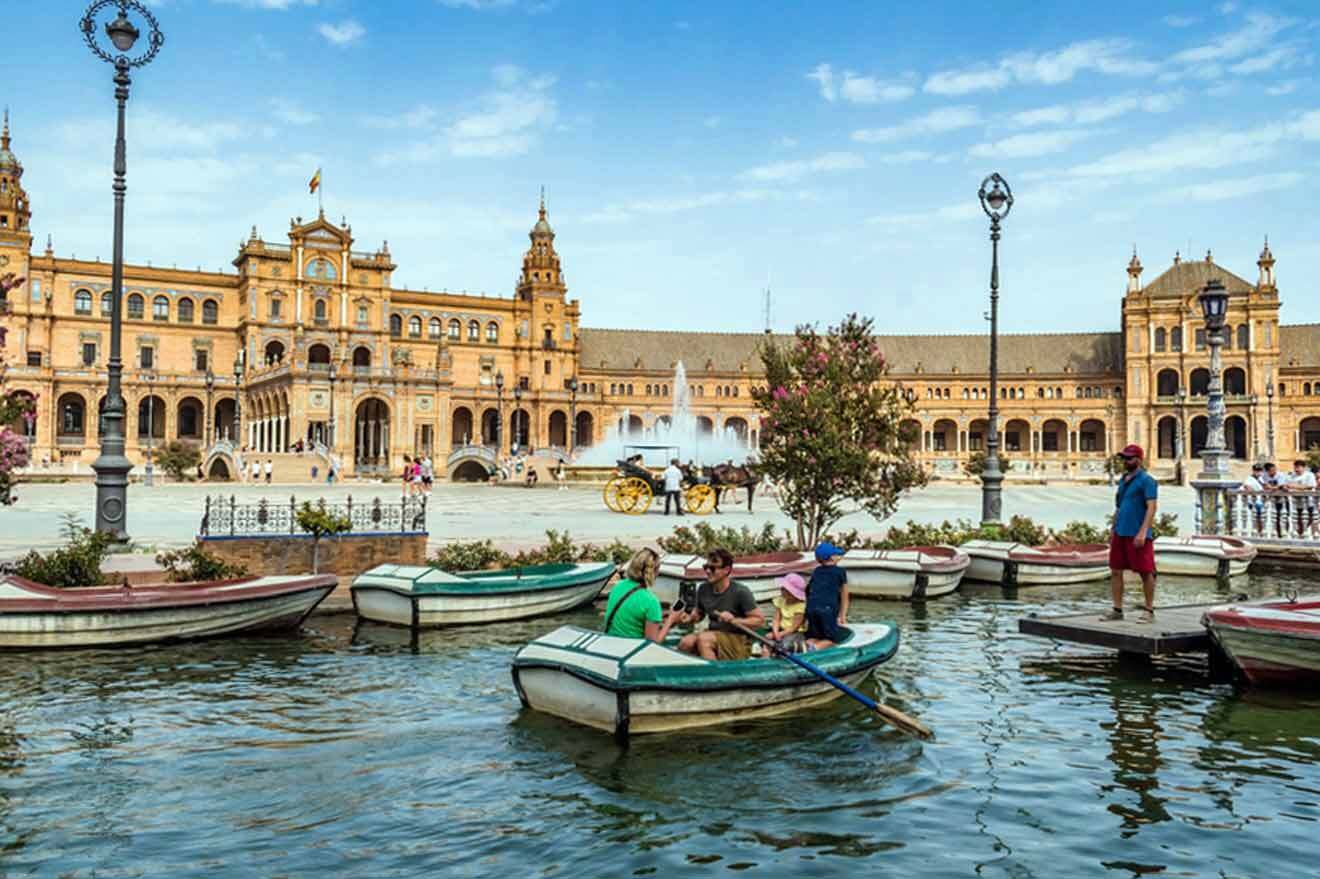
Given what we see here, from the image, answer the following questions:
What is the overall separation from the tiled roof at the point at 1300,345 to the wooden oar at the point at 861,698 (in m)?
97.8

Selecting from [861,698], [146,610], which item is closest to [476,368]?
[146,610]

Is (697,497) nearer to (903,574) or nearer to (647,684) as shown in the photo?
(903,574)

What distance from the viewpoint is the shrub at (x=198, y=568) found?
1451 cm

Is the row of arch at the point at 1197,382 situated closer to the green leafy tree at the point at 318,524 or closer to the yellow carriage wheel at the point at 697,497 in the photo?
the yellow carriage wheel at the point at 697,497

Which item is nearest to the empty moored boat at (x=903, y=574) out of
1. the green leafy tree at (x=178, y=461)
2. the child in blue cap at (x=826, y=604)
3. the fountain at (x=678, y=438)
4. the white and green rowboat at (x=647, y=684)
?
the child in blue cap at (x=826, y=604)

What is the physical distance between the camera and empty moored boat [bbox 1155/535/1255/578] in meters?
19.9

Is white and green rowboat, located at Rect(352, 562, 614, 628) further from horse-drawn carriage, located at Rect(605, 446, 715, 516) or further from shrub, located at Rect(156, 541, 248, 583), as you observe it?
horse-drawn carriage, located at Rect(605, 446, 715, 516)

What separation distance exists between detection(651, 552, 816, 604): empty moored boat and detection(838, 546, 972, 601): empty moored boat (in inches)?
45.7

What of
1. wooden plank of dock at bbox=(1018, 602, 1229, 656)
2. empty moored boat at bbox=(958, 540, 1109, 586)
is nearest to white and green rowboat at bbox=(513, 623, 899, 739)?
wooden plank of dock at bbox=(1018, 602, 1229, 656)

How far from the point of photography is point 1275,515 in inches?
861

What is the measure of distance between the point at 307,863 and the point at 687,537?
12334 millimetres

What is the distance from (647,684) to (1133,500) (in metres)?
5.91

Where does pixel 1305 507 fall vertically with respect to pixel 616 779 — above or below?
above

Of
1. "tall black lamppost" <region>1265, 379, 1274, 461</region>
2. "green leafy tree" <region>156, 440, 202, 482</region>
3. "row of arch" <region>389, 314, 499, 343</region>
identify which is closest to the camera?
"green leafy tree" <region>156, 440, 202, 482</region>
